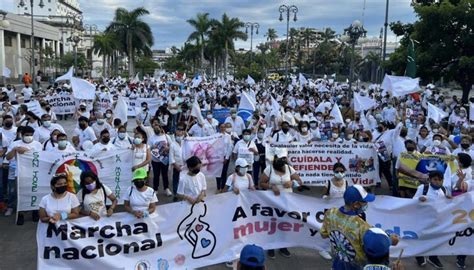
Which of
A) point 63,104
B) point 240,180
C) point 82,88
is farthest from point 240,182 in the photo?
point 63,104

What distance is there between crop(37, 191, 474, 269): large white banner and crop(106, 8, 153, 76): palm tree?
179 feet

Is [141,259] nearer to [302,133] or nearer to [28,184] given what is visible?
[28,184]

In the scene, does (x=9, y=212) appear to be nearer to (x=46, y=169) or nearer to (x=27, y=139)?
(x=46, y=169)

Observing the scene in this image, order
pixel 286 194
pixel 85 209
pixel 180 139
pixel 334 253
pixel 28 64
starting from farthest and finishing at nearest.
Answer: pixel 28 64 → pixel 180 139 → pixel 286 194 → pixel 85 209 → pixel 334 253

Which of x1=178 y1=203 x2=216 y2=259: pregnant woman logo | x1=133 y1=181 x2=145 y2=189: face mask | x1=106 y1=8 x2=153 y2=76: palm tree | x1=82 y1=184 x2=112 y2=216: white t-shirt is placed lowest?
x1=178 y1=203 x2=216 y2=259: pregnant woman logo

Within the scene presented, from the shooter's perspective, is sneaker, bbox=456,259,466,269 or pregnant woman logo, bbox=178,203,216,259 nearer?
pregnant woman logo, bbox=178,203,216,259

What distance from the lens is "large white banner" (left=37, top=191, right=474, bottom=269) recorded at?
5.47 metres

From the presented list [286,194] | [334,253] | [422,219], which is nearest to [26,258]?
[286,194]

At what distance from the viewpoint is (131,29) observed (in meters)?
59.3

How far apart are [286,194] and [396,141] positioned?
4.10m

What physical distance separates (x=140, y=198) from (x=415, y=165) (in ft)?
16.0

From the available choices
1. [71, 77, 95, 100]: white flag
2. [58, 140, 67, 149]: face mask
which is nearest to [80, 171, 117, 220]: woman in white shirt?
[58, 140, 67, 149]: face mask

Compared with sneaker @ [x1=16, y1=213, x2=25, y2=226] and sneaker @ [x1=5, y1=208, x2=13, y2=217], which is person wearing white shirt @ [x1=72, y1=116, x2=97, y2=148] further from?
sneaker @ [x1=16, y1=213, x2=25, y2=226]

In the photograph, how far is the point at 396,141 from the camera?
9.53m
